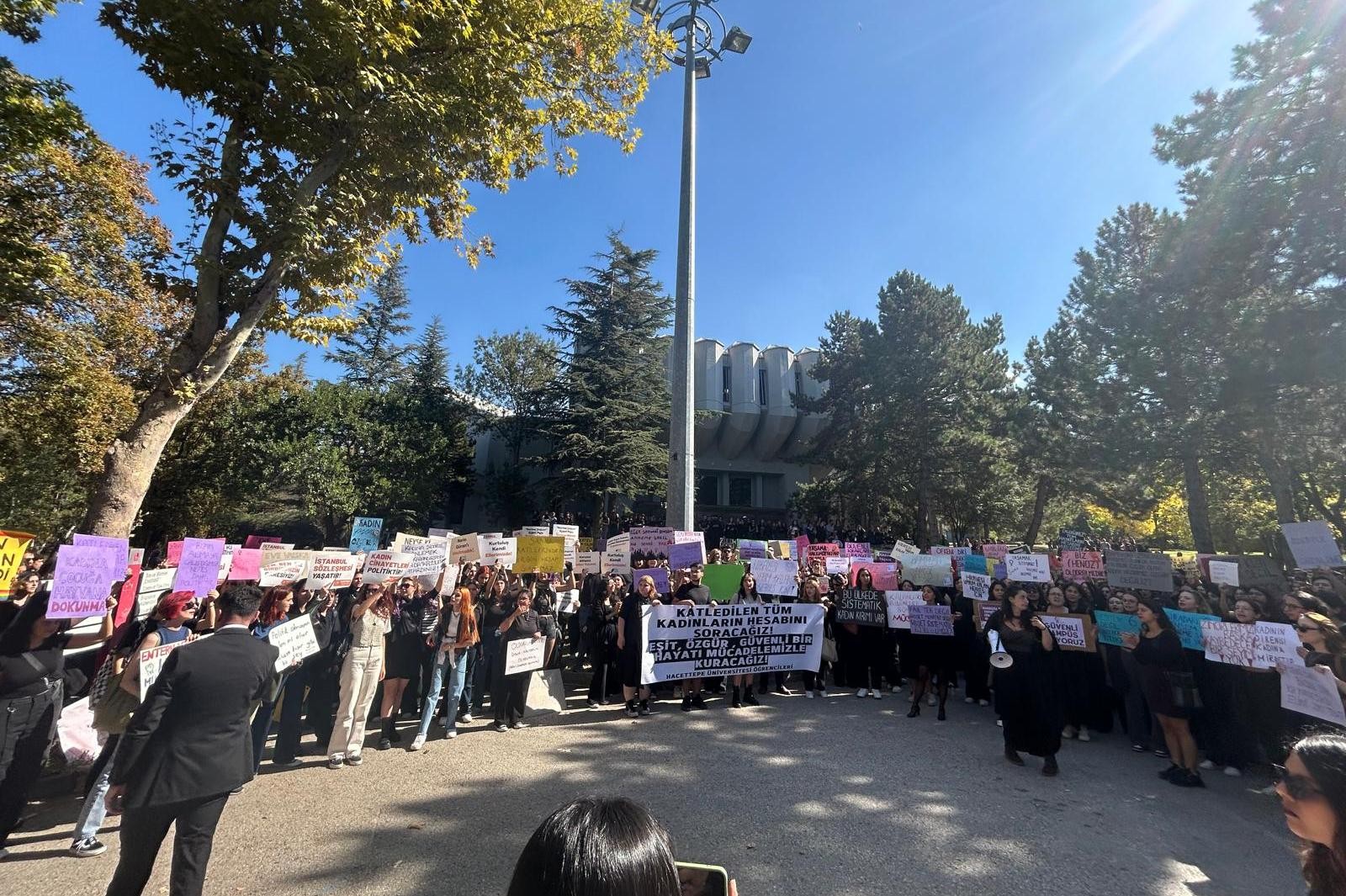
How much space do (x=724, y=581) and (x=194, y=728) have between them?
7.05 m

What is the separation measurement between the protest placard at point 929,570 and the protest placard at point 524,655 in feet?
24.4

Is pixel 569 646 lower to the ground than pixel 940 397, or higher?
lower

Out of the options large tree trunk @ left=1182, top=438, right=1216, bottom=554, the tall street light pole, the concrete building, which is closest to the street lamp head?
the tall street light pole

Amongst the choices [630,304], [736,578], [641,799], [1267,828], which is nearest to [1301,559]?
[1267,828]

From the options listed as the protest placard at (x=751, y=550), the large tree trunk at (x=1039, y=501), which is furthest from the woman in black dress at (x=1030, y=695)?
the large tree trunk at (x=1039, y=501)

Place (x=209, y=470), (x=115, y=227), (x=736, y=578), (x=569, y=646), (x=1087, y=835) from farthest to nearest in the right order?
(x=209, y=470) < (x=115, y=227) < (x=569, y=646) < (x=736, y=578) < (x=1087, y=835)

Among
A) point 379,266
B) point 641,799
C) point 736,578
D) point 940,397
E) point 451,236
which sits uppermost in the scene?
point 940,397

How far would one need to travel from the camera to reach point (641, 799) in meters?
5.07

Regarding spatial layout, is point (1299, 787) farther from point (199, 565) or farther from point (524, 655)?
point (199, 565)

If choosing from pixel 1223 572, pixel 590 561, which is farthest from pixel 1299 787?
pixel 590 561

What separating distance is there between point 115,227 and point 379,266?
9.17m

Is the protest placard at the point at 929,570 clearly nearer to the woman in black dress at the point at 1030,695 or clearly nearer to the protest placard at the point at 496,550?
the woman in black dress at the point at 1030,695

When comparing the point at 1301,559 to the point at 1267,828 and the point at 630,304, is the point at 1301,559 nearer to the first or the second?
the point at 1267,828

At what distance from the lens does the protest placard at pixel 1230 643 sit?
5.39m
